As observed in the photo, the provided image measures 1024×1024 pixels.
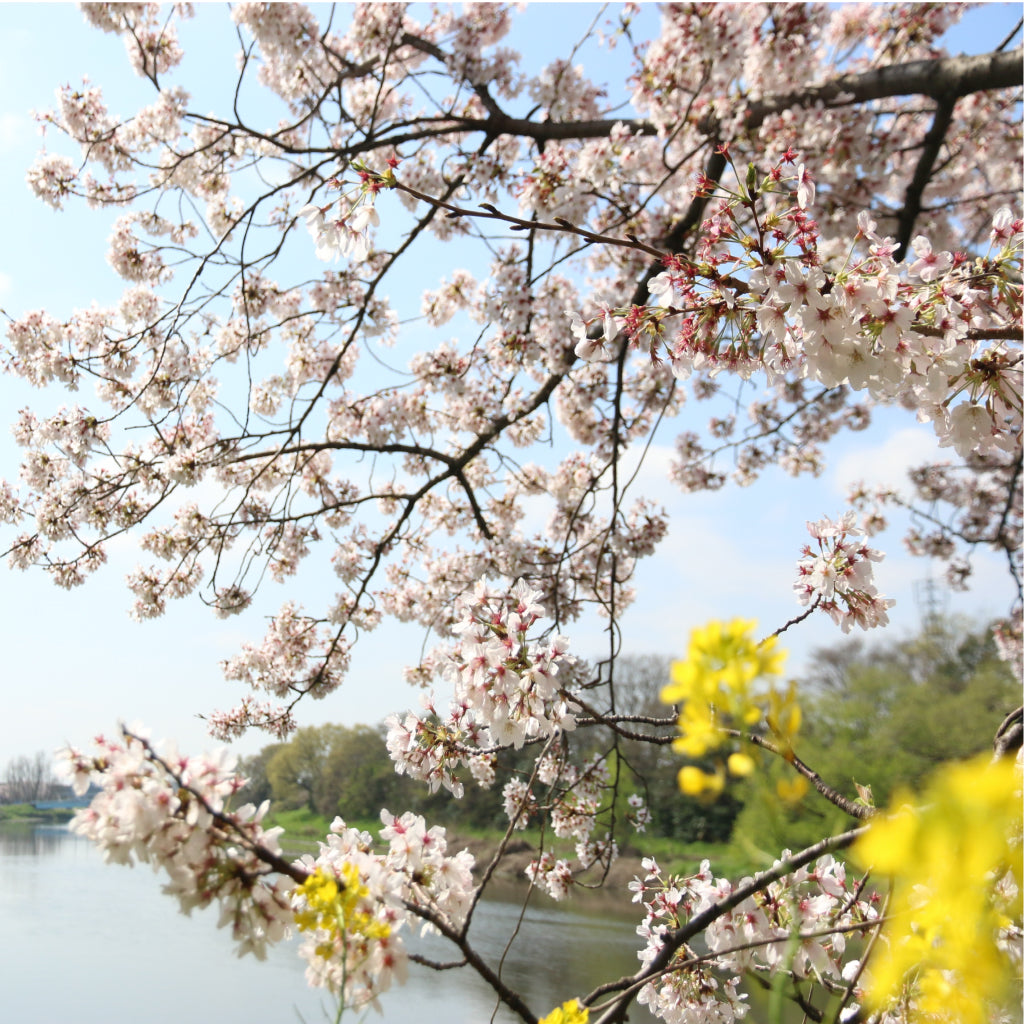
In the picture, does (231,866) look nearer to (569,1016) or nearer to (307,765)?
(569,1016)

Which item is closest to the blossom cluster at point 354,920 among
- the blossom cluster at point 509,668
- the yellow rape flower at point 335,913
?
the yellow rape flower at point 335,913

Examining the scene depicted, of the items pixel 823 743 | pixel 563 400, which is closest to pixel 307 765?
pixel 563 400

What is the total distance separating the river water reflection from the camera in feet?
26.3

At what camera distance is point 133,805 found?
71cm

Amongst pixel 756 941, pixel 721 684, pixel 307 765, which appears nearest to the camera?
pixel 721 684

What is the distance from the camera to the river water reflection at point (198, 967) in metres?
8.02

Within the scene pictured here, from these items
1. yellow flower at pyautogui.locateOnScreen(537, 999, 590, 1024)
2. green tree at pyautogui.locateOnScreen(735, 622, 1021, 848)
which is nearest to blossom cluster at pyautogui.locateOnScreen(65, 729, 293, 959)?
yellow flower at pyautogui.locateOnScreen(537, 999, 590, 1024)

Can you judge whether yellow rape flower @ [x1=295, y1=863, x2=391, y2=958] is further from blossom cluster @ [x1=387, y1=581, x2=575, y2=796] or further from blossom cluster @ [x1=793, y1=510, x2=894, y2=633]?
blossom cluster @ [x1=793, y1=510, x2=894, y2=633]

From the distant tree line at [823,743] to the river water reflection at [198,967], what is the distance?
166 centimetres

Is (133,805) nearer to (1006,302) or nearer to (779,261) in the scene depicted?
(779,261)

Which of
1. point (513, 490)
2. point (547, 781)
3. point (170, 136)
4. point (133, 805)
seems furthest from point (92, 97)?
point (133, 805)

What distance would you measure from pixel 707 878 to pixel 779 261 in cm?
130

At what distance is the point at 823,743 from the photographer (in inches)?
727

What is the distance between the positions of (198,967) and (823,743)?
14.6 meters
